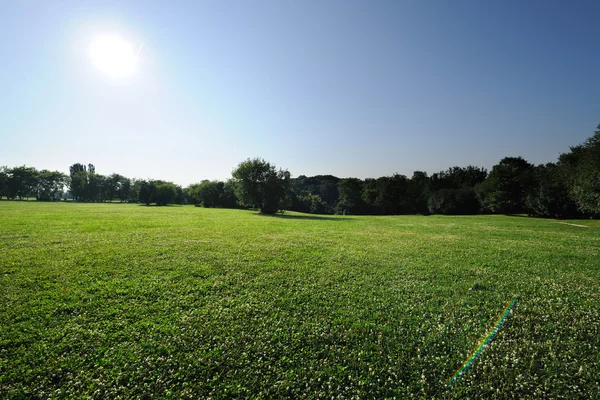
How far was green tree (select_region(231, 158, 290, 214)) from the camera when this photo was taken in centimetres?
5525

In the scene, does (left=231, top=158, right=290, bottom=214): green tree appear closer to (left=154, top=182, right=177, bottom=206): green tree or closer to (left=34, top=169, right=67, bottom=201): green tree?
(left=154, top=182, right=177, bottom=206): green tree

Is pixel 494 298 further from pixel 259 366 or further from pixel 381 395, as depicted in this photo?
pixel 259 366

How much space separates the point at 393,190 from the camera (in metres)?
87.8

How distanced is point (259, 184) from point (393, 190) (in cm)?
5505

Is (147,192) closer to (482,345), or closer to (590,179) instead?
(482,345)

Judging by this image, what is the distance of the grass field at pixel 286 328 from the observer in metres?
4.77

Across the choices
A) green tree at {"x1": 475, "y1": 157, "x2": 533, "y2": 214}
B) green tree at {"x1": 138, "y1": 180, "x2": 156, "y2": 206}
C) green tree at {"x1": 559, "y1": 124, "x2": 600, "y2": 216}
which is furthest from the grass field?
green tree at {"x1": 138, "y1": 180, "x2": 156, "y2": 206}

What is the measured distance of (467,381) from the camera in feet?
16.1

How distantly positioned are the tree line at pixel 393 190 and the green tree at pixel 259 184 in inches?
9.1

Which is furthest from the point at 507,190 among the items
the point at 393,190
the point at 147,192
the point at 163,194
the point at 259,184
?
the point at 147,192

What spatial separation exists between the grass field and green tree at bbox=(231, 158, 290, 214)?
42.4 meters

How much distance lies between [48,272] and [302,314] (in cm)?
1144

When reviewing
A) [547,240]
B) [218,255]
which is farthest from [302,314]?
[547,240]

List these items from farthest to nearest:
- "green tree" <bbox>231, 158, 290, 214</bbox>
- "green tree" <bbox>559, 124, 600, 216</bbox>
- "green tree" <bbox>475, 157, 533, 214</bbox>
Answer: "green tree" <bbox>475, 157, 533, 214</bbox> → "green tree" <bbox>231, 158, 290, 214</bbox> → "green tree" <bbox>559, 124, 600, 216</bbox>
